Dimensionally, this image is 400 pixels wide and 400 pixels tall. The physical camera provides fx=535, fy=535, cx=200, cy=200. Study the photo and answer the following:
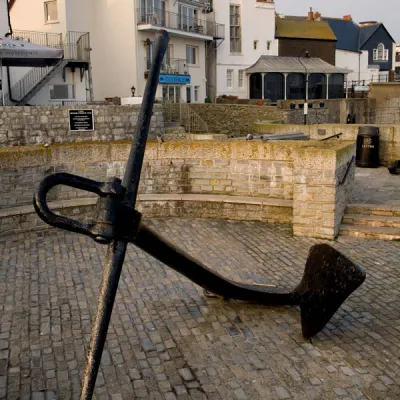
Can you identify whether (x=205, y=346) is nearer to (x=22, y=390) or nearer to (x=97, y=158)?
(x=22, y=390)

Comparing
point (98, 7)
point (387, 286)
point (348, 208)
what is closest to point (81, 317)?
point (387, 286)

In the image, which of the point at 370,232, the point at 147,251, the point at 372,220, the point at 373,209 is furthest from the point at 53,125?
the point at 147,251

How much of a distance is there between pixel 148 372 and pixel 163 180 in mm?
6526

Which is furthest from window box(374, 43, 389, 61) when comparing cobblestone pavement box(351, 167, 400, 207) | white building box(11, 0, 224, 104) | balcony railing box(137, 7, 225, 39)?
cobblestone pavement box(351, 167, 400, 207)

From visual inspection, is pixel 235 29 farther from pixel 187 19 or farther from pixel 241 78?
pixel 187 19

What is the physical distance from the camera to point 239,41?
41000 mm

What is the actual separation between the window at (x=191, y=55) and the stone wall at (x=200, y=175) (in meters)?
27.2

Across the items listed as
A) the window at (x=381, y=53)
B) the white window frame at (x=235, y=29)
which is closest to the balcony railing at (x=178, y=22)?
the white window frame at (x=235, y=29)

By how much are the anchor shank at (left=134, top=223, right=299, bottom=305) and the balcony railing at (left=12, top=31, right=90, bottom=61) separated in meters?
23.8

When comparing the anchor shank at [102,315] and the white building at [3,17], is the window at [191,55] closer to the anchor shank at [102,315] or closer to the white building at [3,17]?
the white building at [3,17]

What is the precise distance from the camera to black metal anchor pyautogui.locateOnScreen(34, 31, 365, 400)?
13.1ft

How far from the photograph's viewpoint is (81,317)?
21.4 feet

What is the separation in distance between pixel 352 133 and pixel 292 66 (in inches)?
1068

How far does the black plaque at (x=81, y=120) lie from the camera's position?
823 inches
